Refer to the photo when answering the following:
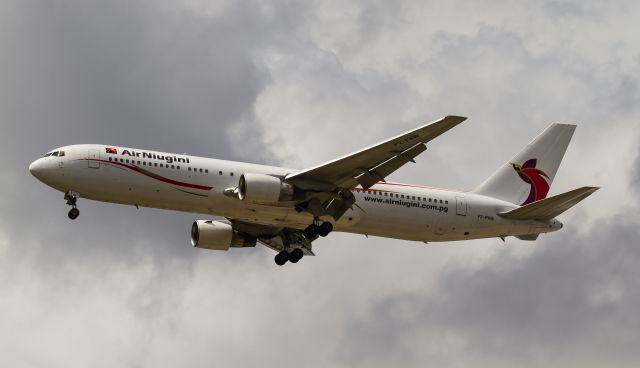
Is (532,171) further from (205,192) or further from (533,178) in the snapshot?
(205,192)

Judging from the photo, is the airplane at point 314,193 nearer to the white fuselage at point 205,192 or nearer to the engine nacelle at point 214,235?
the white fuselage at point 205,192

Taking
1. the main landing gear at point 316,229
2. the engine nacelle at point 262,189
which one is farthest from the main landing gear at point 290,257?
the engine nacelle at point 262,189

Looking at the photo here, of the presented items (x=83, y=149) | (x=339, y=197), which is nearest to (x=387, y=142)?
(x=339, y=197)

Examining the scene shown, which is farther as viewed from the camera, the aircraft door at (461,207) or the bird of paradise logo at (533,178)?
the bird of paradise logo at (533,178)

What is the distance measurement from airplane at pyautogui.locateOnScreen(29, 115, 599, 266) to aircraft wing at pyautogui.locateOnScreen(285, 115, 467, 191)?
5 cm

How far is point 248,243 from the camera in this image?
226 feet

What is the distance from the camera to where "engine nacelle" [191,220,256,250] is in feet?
222

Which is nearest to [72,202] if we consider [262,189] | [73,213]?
[73,213]

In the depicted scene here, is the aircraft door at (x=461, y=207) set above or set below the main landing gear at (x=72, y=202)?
above

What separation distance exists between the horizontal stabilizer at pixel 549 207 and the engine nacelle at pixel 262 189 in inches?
512

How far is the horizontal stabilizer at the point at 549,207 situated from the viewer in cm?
5997

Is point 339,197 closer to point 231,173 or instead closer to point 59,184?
point 231,173

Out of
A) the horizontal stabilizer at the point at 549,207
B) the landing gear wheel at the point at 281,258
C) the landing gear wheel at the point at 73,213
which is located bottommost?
the landing gear wheel at the point at 73,213

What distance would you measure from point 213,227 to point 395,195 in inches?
437
